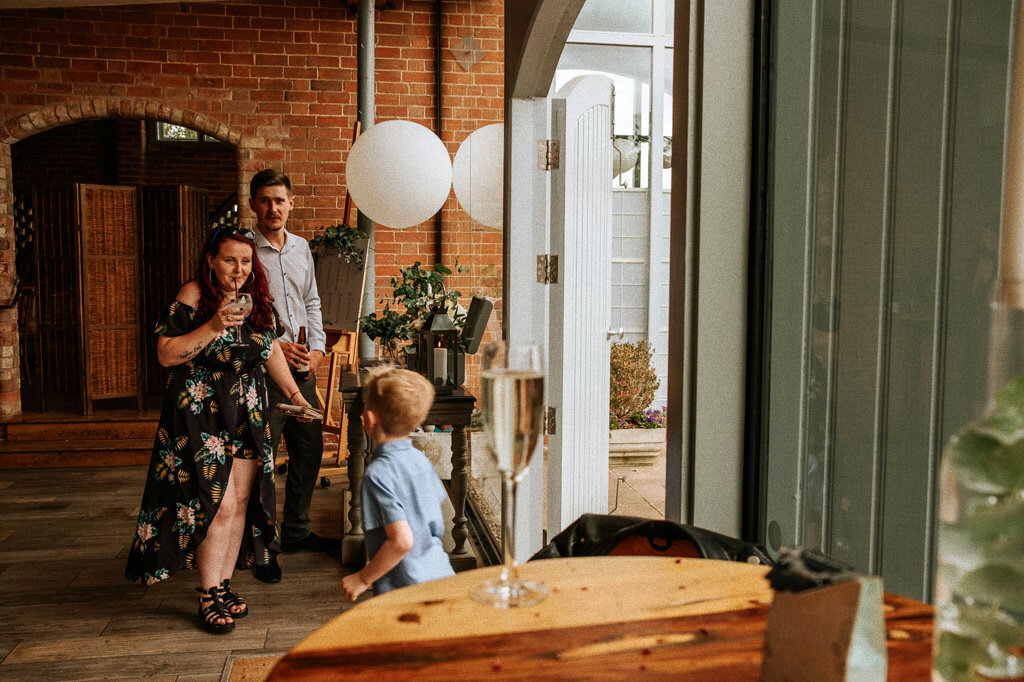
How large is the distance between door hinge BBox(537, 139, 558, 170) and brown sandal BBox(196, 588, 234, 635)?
1.97m

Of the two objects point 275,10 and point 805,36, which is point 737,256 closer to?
point 805,36

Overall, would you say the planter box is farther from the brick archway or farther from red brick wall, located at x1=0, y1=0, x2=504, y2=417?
the brick archway

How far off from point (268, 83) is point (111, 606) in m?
3.85

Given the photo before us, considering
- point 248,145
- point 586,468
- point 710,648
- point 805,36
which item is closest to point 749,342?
point 805,36

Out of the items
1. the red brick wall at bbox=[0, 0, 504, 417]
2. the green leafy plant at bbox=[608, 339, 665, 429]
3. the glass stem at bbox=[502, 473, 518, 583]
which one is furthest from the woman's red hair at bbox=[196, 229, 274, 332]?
the green leafy plant at bbox=[608, 339, 665, 429]

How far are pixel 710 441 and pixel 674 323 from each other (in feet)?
0.78

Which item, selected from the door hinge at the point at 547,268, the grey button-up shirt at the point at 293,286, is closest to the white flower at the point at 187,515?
the grey button-up shirt at the point at 293,286

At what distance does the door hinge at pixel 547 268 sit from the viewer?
3.10m

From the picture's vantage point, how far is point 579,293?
3107 mm

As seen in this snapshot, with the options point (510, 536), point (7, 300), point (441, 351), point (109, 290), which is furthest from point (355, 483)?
point (7, 300)

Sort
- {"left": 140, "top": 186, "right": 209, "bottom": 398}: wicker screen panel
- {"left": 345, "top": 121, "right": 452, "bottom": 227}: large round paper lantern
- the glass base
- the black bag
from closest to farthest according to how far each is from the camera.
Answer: the glass base
the black bag
{"left": 345, "top": 121, "right": 452, "bottom": 227}: large round paper lantern
{"left": 140, "top": 186, "right": 209, "bottom": 398}: wicker screen panel

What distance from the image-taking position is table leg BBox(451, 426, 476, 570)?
3.16 m

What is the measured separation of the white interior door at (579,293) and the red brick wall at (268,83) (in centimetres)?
229

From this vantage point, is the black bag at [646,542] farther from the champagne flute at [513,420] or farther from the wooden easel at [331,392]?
the wooden easel at [331,392]
